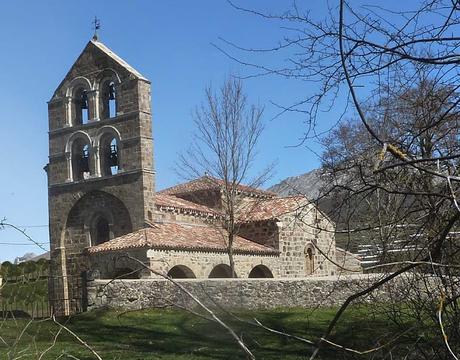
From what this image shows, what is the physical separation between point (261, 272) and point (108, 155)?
25.2 ft

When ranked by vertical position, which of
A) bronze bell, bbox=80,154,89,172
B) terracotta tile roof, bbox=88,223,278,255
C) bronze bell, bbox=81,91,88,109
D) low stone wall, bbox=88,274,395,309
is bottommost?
low stone wall, bbox=88,274,395,309

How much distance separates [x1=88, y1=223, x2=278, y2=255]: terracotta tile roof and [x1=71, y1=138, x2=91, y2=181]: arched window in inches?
185

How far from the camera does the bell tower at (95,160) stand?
2434cm

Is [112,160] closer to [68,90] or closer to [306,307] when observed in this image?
[68,90]

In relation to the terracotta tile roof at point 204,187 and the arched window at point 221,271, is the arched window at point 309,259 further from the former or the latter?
the arched window at point 221,271

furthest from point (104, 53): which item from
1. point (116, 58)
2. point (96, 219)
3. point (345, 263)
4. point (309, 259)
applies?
point (345, 263)

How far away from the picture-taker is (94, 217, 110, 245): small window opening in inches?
1008

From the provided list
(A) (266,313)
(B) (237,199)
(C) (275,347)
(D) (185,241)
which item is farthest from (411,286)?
(B) (237,199)

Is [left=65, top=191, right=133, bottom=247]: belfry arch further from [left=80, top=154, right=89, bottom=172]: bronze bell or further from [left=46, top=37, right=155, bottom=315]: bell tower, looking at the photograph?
[left=80, top=154, right=89, bottom=172]: bronze bell

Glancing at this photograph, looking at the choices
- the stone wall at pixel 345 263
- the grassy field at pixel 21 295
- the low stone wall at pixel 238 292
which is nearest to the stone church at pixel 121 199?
the grassy field at pixel 21 295

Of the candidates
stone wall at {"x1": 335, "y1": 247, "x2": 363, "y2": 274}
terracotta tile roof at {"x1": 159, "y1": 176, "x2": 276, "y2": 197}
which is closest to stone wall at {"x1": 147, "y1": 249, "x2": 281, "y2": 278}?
terracotta tile roof at {"x1": 159, "y1": 176, "x2": 276, "y2": 197}

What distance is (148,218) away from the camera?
2367 cm

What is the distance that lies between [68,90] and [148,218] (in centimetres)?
670

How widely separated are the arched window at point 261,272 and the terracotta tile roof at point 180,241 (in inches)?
24.7
